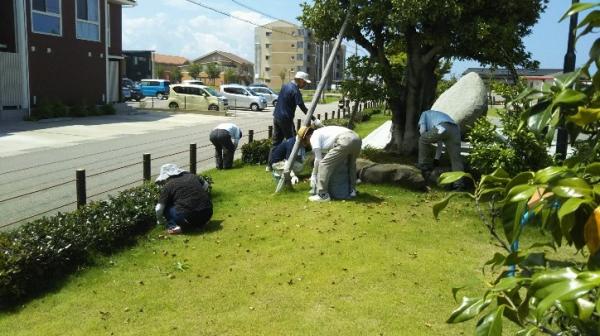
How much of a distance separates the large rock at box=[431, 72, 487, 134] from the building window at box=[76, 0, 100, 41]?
19373 millimetres

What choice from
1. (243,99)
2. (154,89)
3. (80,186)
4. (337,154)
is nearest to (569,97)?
(337,154)

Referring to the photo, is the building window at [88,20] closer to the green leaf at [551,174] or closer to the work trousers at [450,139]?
the work trousers at [450,139]

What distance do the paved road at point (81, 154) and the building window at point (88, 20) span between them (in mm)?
4134

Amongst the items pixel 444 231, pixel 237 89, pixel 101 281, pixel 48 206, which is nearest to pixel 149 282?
pixel 101 281

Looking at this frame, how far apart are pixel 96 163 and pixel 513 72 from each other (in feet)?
30.7

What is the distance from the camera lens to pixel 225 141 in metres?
11.8

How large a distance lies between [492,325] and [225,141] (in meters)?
10.8

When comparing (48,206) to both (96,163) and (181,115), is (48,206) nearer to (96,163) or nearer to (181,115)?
(96,163)

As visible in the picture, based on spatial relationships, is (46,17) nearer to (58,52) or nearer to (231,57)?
(58,52)

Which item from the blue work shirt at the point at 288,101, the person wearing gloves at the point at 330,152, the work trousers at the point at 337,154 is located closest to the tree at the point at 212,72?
the blue work shirt at the point at 288,101

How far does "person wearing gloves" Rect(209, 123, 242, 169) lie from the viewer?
11750mm

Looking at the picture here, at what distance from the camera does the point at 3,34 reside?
23.3m

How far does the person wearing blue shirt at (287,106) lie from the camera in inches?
431

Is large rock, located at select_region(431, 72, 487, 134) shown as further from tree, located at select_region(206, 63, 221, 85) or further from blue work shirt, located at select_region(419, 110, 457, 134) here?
tree, located at select_region(206, 63, 221, 85)
